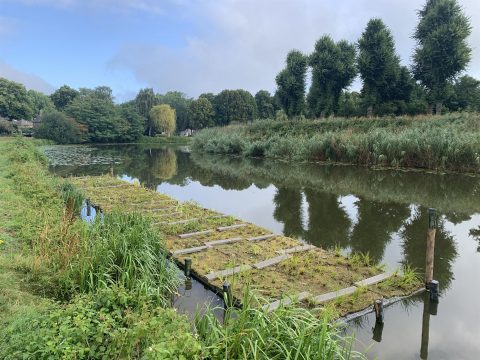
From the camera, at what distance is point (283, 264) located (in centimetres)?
647

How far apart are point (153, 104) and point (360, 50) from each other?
50803mm

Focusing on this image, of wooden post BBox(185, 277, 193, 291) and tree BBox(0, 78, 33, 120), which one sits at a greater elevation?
tree BBox(0, 78, 33, 120)

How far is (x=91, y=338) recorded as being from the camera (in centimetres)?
299

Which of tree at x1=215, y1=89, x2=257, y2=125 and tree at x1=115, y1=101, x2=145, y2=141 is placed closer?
tree at x1=115, y1=101, x2=145, y2=141

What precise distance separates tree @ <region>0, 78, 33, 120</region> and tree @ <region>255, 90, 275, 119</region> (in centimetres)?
4066

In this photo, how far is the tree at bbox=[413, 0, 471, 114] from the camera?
25688 mm

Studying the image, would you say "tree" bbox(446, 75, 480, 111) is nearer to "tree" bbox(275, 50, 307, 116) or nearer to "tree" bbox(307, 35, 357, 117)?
"tree" bbox(307, 35, 357, 117)

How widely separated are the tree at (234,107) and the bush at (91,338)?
66.2 meters

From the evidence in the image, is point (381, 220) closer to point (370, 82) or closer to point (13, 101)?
point (370, 82)

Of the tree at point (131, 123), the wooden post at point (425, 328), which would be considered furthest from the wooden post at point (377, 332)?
the tree at point (131, 123)

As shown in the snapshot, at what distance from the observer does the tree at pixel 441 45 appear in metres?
25.7

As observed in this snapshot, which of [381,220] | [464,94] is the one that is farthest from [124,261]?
[464,94]

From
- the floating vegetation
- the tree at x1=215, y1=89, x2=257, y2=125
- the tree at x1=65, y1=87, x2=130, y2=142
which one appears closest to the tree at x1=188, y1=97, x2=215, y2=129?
the tree at x1=215, y1=89, x2=257, y2=125

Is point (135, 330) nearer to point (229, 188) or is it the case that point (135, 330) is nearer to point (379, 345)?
point (379, 345)
